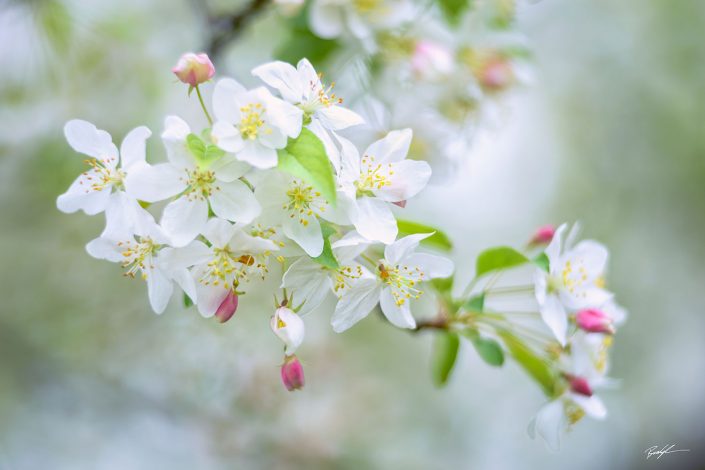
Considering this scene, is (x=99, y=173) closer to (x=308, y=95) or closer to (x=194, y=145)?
(x=194, y=145)

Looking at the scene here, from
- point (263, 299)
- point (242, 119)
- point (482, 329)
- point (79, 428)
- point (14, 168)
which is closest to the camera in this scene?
point (242, 119)

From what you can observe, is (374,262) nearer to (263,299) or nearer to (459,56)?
(459,56)

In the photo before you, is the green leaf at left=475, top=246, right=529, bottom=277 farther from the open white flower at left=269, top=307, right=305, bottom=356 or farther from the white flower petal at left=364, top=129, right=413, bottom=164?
the open white flower at left=269, top=307, right=305, bottom=356

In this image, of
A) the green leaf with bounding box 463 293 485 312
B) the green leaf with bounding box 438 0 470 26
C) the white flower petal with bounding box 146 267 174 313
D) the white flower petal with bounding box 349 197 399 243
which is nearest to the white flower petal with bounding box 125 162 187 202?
the white flower petal with bounding box 146 267 174 313

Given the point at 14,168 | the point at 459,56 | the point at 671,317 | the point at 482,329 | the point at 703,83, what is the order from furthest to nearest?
the point at 671,317 < the point at 703,83 < the point at 14,168 < the point at 459,56 < the point at 482,329

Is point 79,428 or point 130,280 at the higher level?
point 130,280

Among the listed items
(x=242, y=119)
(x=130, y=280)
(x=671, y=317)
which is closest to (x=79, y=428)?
(x=130, y=280)

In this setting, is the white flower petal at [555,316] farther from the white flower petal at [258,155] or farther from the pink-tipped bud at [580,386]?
the white flower petal at [258,155]
